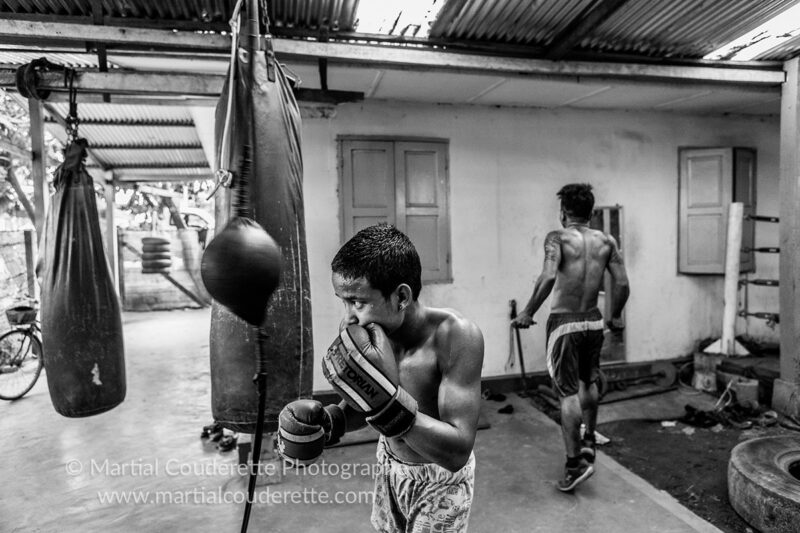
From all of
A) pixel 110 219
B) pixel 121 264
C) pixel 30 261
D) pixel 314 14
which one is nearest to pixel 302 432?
pixel 314 14

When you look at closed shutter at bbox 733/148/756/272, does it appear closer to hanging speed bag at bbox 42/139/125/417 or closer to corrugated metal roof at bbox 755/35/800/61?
corrugated metal roof at bbox 755/35/800/61

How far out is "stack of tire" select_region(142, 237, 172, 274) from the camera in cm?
1062

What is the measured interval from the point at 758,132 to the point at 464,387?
19.7 ft

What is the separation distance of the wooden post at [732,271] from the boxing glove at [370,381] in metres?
4.98

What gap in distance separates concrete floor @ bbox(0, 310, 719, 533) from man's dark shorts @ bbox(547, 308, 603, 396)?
0.69m

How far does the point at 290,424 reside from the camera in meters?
1.41

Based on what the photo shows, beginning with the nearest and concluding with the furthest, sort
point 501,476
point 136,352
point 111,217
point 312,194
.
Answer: point 501,476, point 312,194, point 136,352, point 111,217

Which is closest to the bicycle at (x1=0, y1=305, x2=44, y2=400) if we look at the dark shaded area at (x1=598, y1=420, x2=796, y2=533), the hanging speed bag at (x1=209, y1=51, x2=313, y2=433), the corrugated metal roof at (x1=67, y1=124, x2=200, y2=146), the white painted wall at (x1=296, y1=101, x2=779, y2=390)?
the corrugated metal roof at (x1=67, y1=124, x2=200, y2=146)

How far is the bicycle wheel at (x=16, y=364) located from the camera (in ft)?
Result: 17.7

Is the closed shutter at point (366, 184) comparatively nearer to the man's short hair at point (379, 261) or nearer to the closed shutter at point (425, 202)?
the closed shutter at point (425, 202)

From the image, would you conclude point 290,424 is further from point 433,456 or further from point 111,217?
point 111,217

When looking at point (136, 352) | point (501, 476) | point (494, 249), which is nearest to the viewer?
point (501, 476)

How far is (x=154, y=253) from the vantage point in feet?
35.0

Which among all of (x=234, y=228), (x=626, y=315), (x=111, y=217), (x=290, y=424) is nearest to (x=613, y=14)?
(x=234, y=228)
